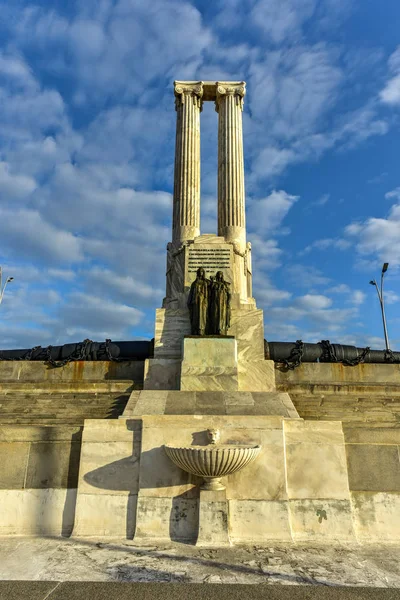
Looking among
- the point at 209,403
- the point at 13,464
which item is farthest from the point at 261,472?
the point at 13,464

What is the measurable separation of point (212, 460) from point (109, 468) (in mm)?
2323

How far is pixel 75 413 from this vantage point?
33.5 feet

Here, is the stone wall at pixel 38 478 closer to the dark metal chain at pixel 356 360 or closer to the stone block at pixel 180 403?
the stone block at pixel 180 403

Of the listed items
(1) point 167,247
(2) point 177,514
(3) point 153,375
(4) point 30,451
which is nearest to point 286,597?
(2) point 177,514

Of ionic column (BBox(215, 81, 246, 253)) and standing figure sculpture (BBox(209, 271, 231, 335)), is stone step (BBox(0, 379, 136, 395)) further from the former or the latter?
ionic column (BBox(215, 81, 246, 253))

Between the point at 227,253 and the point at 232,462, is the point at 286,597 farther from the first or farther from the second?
the point at 227,253

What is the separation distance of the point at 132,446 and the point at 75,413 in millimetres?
2599

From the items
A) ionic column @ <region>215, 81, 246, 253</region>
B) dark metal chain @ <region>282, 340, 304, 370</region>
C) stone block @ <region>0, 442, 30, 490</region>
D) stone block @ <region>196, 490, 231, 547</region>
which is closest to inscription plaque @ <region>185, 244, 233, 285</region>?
ionic column @ <region>215, 81, 246, 253</region>

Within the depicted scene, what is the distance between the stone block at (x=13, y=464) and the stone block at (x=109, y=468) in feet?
4.02

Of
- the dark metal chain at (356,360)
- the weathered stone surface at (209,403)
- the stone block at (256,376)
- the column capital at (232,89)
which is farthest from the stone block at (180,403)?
the column capital at (232,89)

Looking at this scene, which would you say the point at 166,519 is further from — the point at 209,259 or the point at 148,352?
the point at 209,259

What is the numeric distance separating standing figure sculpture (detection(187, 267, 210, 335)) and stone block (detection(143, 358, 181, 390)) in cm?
120

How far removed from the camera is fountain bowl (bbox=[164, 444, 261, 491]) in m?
7.08

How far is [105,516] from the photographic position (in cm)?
778
